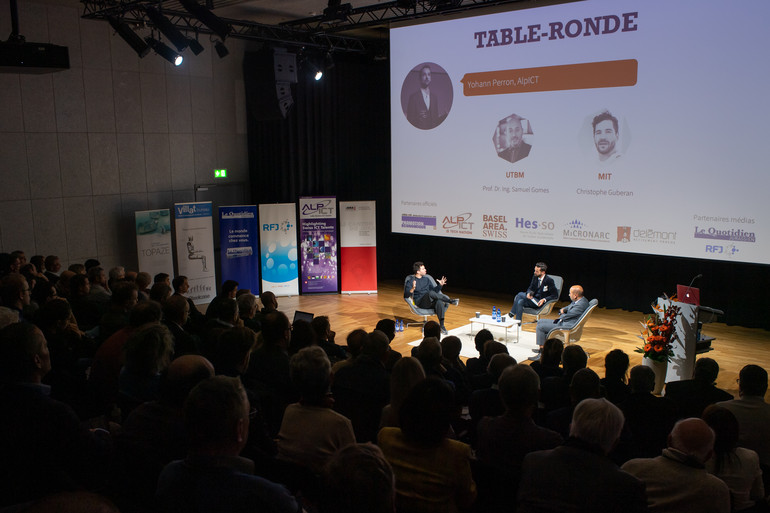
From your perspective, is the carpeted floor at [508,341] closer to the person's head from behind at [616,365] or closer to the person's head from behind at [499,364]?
the person's head from behind at [616,365]

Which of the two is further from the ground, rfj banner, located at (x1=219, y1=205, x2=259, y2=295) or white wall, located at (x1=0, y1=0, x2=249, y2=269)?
white wall, located at (x1=0, y1=0, x2=249, y2=269)

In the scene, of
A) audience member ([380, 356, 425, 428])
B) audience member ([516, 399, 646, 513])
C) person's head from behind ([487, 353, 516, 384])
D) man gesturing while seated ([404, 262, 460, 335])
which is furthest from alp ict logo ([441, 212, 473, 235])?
audience member ([516, 399, 646, 513])

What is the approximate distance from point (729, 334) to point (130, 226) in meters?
9.08

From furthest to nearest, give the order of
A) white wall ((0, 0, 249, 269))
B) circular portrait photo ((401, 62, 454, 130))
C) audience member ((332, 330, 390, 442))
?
circular portrait photo ((401, 62, 454, 130))
white wall ((0, 0, 249, 269))
audience member ((332, 330, 390, 442))

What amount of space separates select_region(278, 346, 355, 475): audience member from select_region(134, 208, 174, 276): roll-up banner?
7846 millimetres

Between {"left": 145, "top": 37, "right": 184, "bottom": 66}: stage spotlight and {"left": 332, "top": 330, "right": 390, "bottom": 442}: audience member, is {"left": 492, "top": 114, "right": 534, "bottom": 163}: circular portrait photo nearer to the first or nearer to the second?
{"left": 145, "top": 37, "right": 184, "bottom": 66}: stage spotlight

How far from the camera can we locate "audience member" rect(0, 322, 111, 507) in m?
2.04

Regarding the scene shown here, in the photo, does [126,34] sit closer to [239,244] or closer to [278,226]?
[239,244]

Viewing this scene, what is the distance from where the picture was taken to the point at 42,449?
214cm

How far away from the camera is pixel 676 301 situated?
6289 mm

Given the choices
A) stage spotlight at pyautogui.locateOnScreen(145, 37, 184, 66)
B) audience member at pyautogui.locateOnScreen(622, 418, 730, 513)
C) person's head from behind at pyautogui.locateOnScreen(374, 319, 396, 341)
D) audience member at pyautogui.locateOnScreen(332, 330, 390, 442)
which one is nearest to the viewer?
audience member at pyautogui.locateOnScreen(622, 418, 730, 513)

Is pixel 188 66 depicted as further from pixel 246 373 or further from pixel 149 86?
pixel 246 373

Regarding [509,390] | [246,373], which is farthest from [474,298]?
[509,390]

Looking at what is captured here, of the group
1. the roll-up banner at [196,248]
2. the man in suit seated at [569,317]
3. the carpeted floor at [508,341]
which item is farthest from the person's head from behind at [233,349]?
the roll-up banner at [196,248]
